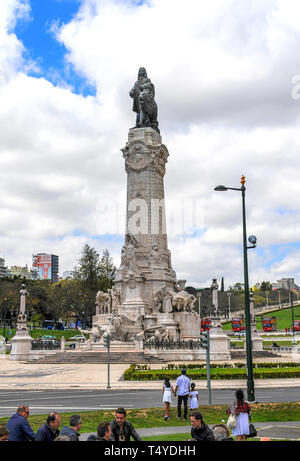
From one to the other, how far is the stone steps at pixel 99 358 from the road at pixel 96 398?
16.1 metres

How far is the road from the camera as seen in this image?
58.7ft

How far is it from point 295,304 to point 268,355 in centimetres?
9591

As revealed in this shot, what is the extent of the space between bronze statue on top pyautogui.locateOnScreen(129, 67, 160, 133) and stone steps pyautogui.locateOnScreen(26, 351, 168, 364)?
982 inches

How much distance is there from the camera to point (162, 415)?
52.1ft

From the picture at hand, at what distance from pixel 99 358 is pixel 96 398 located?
1978 centimetres

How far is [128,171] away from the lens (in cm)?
5241

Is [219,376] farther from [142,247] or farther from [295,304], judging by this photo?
[295,304]

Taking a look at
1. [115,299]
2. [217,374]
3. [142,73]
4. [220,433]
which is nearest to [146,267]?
[115,299]

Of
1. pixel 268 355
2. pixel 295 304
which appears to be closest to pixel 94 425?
pixel 268 355

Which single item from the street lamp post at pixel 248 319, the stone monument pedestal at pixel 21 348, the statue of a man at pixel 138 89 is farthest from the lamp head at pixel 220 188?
the statue of a man at pixel 138 89

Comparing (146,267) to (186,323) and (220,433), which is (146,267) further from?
(220,433)

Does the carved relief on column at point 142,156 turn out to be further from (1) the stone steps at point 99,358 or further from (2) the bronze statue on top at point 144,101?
(1) the stone steps at point 99,358

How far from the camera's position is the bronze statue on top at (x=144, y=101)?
5500 cm
